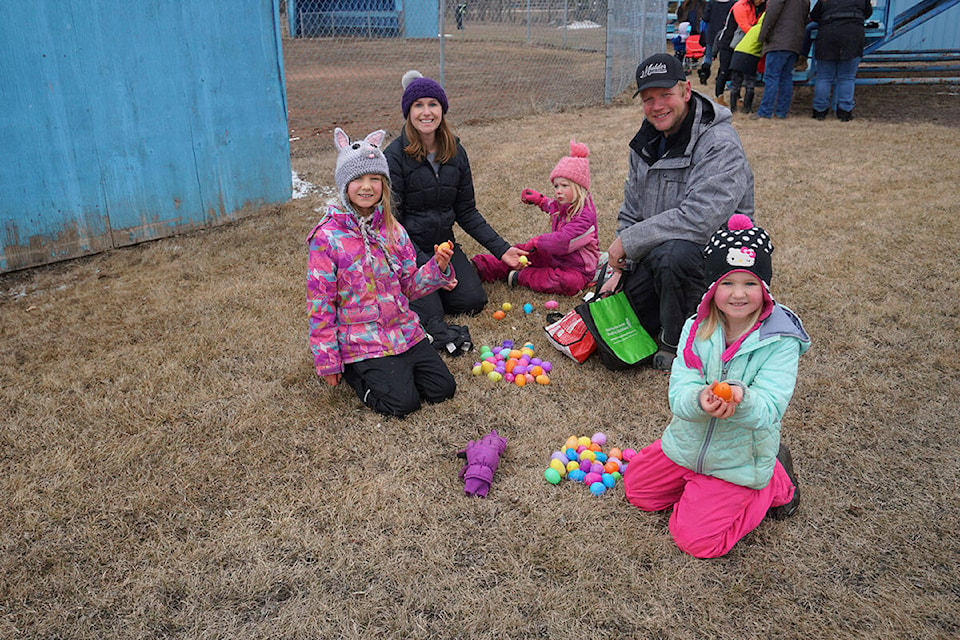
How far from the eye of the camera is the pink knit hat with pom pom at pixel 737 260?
2438 millimetres

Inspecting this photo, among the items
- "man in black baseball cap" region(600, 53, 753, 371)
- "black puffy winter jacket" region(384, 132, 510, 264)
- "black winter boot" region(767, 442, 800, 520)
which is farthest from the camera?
"black puffy winter jacket" region(384, 132, 510, 264)

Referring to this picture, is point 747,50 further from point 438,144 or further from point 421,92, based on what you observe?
point 421,92

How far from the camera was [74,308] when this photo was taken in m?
4.84

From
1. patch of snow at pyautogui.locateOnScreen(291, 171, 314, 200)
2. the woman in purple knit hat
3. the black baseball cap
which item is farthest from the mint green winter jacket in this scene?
patch of snow at pyautogui.locateOnScreen(291, 171, 314, 200)

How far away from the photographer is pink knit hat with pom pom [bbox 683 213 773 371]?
2438mm

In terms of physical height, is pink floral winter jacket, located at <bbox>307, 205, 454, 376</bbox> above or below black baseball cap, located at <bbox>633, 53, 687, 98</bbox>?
below

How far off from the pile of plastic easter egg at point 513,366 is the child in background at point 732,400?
3.98 feet

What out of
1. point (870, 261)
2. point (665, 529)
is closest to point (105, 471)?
point (665, 529)

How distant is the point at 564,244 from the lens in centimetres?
495

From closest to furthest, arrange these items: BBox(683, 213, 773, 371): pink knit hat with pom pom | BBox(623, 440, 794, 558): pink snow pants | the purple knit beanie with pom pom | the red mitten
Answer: BBox(683, 213, 773, 371): pink knit hat with pom pom < BBox(623, 440, 794, 558): pink snow pants < the purple knit beanie with pom pom < the red mitten

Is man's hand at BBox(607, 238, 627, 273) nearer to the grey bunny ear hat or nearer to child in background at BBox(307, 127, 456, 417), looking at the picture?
child in background at BBox(307, 127, 456, 417)

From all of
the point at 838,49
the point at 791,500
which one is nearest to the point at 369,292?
the point at 791,500

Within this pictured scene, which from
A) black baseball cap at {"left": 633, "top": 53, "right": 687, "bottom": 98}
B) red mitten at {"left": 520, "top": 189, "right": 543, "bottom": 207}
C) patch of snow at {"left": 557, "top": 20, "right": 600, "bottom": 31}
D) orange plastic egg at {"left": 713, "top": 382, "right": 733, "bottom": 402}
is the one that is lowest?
orange plastic egg at {"left": 713, "top": 382, "right": 733, "bottom": 402}

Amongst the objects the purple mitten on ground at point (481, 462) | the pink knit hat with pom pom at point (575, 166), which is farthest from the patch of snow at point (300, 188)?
the purple mitten on ground at point (481, 462)
